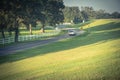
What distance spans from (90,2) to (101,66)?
7062mm

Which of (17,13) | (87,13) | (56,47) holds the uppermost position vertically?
(17,13)

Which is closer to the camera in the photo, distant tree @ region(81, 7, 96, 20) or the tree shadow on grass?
the tree shadow on grass

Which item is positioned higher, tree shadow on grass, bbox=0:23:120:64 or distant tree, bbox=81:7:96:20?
distant tree, bbox=81:7:96:20

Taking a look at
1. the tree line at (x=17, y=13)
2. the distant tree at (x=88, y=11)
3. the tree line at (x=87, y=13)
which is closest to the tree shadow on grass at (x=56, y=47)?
the tree line at (x=87, y=13)

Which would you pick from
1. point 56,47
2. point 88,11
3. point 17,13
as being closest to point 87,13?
point 88,11

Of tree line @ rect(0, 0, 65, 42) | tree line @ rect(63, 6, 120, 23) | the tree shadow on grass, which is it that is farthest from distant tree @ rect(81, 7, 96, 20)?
→ tree line @ rect(0, 0, 65, 42)

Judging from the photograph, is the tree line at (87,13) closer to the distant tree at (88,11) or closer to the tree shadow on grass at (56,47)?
the distant tree at (88,11)

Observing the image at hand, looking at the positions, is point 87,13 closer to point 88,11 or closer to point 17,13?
point 88,11

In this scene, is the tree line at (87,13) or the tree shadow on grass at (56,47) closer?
the tree shadow on grass at (56,47)

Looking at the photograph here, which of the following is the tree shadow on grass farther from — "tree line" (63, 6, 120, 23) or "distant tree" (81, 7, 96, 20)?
"distant tree" (81, 7, 96, 20)

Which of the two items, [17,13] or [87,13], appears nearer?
[17,13]

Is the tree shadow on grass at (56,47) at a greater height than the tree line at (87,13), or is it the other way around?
the tree line at (87,13)

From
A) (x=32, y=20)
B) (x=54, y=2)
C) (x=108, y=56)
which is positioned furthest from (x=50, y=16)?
(x=108, y=56)

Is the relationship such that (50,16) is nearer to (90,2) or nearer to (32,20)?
(32,20)
